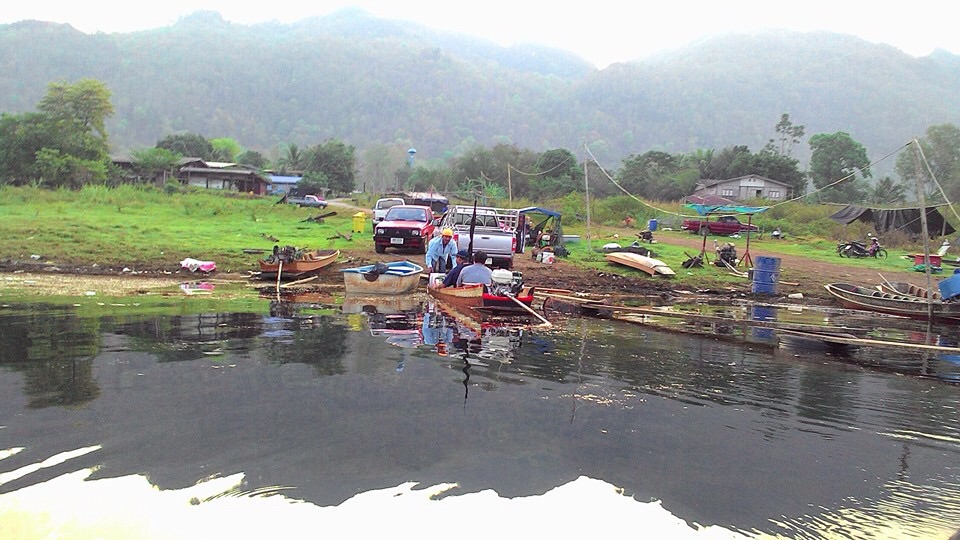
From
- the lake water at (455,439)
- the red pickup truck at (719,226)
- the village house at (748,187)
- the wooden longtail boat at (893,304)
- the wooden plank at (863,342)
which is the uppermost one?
the village house at (748,187)

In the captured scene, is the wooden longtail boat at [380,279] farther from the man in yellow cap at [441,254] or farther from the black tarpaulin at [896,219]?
the black tarpaulin at [896,219]

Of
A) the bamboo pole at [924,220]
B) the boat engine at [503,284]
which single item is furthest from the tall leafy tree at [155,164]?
the bamboo pole at [924,220]

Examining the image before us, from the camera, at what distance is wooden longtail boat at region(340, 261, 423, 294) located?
16.8 meters

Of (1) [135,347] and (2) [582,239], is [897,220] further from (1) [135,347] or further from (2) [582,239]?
(1) [135,347]

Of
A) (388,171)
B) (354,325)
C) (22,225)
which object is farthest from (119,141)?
(354,325)

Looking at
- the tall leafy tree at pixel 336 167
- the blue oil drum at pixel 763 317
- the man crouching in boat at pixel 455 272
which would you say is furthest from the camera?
the tall leafy tree at pixel 336 167

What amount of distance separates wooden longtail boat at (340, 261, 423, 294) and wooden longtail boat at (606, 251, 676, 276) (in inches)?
299

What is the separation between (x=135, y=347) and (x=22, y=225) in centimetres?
1680

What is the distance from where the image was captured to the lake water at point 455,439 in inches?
208

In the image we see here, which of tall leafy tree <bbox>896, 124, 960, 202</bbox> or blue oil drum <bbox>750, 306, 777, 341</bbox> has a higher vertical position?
tall leafy tree <bbox>896, 124, 960, 202</bbox>

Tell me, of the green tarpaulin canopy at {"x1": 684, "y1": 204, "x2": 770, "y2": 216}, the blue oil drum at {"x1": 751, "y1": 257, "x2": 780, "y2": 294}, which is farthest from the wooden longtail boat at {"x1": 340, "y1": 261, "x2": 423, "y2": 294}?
the green tarpaulin canopy at {"x1": 684, "y1": 204, "x2": 770, "y2": 216}

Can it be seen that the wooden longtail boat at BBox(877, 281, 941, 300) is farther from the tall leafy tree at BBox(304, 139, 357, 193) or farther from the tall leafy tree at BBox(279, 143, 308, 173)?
the tall leafy tree at BBox(279, 143, 308, 173)

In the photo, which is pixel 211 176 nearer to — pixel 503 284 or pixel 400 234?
pixel 400 234

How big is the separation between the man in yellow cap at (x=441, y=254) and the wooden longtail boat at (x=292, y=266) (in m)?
3.40
